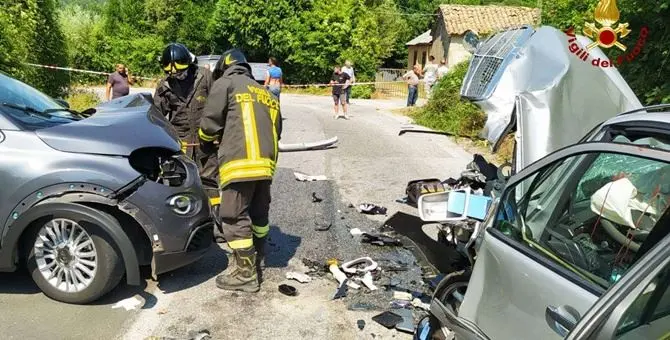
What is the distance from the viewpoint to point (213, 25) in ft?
115

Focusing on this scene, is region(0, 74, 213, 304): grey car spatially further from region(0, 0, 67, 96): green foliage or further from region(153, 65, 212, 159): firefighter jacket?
region(0, 0, 67, 96): green foliage

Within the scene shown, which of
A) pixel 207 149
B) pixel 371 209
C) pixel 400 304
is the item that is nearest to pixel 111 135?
pixel 207 149

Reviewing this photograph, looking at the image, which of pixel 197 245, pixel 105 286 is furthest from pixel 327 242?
pixel 105 286

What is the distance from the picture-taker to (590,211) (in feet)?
8.63

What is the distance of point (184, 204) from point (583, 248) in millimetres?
2870

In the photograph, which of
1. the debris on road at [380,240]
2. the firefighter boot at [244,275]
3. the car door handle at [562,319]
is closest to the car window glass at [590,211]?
the car door handle at [562,319]

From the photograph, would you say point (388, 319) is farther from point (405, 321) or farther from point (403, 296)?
point (403, 296)

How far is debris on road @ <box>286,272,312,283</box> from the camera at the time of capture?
4957mm

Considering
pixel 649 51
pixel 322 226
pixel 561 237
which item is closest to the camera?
pixel 561 237

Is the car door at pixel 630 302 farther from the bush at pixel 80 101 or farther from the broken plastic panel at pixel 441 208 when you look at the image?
the bush at pixel 80 101

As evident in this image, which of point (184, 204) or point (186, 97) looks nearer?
point (184, 204)

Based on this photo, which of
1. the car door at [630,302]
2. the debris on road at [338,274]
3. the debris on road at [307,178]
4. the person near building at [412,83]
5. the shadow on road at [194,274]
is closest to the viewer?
the car door at [630,302]

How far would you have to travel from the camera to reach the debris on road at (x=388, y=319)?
4.17m

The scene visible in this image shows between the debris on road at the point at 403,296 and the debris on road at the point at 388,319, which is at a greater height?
the debris on road at the point at 388,319
